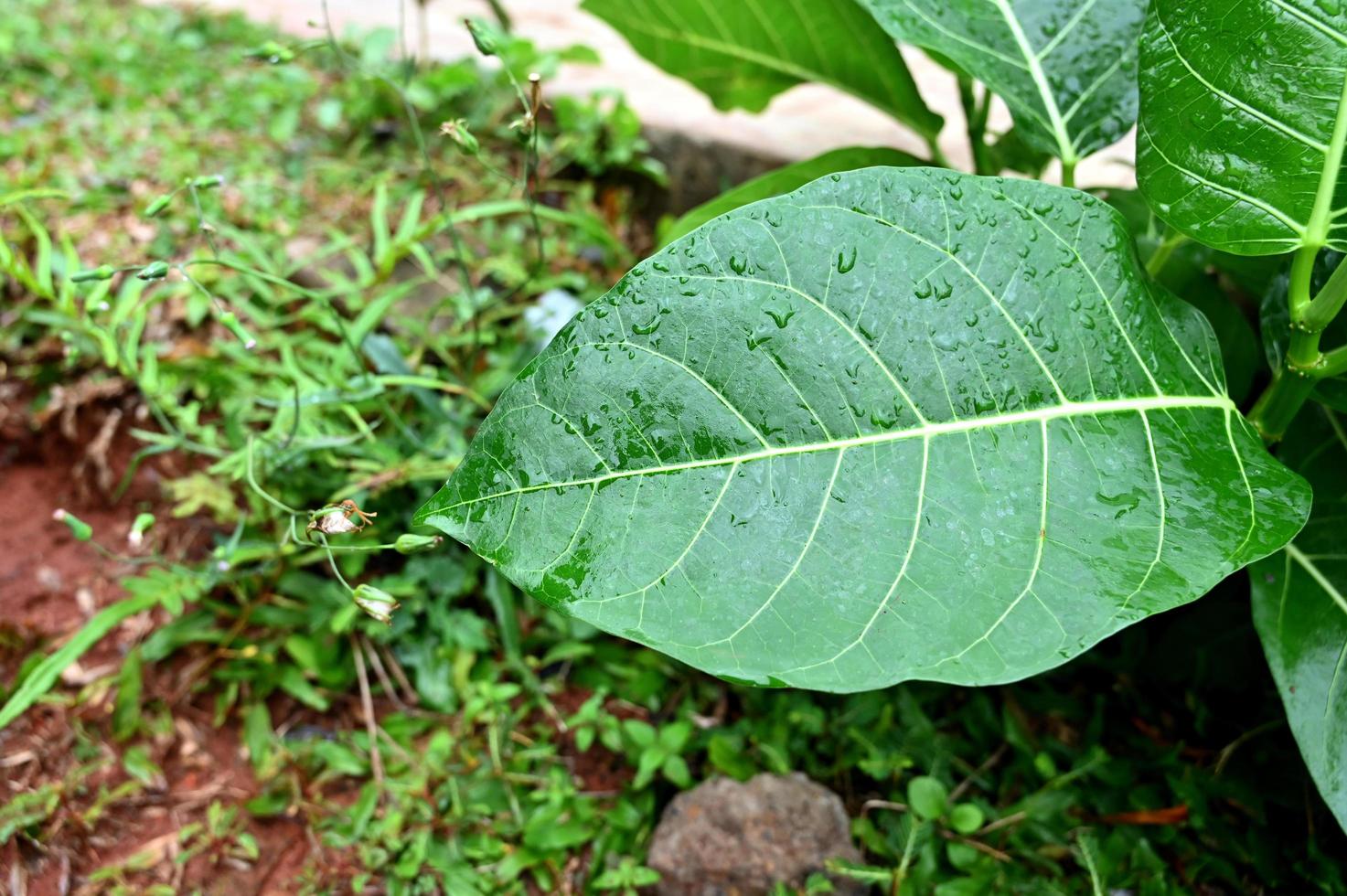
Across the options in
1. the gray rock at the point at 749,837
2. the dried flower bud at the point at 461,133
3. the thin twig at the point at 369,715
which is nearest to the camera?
the dried flower bud at the point at 461,133

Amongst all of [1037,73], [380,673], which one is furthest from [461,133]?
[380,673]

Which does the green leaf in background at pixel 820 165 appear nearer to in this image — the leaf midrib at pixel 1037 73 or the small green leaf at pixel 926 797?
the leaf midrib at pixel 1037 73

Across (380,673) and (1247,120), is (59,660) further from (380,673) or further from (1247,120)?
(1247,120)

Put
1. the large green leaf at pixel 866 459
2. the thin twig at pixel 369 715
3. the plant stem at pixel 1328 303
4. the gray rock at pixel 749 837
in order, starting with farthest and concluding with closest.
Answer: the thin twig at pixel 369 715
the gray rock at pixel 749 837
the plant stem at pixel 1328 303
the large green leaf at pixel 866 459

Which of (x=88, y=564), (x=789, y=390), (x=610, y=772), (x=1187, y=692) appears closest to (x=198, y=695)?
(x=88, y=564)

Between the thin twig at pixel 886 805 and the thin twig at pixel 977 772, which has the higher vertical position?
the thin twig at pixel 977 772

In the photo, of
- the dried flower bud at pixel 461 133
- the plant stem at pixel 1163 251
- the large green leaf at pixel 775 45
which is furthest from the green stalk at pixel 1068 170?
the dried flower bud at pixel 461 133
